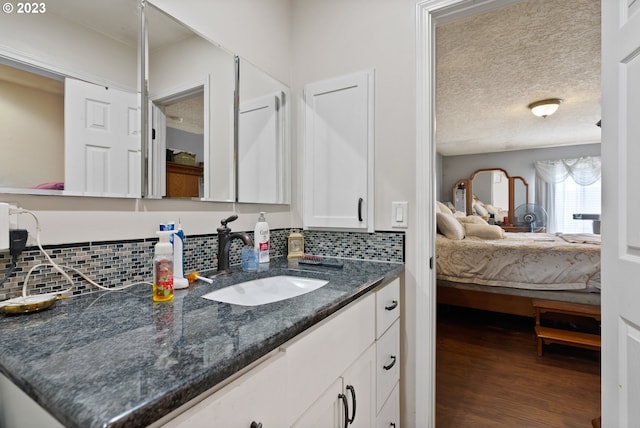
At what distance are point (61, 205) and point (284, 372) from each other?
2.59ft

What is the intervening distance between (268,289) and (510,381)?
189cm

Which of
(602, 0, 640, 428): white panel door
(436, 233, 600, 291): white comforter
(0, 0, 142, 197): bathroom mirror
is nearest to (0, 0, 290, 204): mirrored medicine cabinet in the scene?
(0, 0, 142, 197): bathroom mirror

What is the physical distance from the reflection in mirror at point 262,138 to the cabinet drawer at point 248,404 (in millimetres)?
982

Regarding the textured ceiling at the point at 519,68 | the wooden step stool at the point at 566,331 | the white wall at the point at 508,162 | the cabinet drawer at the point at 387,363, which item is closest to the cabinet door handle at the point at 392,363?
the cabinet drawer at the point at 387,363

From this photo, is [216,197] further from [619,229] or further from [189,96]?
[619,229]

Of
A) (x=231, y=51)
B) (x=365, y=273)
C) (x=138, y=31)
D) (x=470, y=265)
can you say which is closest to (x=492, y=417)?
(x=365, y=273)

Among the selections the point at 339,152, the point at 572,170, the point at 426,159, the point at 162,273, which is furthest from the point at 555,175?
the point at 162,273

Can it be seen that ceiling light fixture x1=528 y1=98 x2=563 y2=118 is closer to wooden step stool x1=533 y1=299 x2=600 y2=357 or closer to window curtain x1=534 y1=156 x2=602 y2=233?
wooden step stool x1=533 y1=299 x2=600 y2=357

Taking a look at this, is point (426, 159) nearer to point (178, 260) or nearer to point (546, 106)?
point (178, 260)

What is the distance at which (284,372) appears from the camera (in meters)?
0.67

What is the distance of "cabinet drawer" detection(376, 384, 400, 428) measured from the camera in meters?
1.21

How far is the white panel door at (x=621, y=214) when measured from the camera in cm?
89

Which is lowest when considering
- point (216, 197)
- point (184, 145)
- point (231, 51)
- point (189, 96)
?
point (216, 197)

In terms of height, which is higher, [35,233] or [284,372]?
[35,233]
